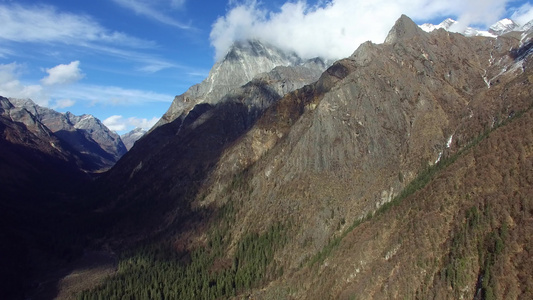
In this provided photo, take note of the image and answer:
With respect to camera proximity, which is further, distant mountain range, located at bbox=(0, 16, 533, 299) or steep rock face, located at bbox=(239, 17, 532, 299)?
steep rock face, located at bbox=(239, 17, 532, 299)

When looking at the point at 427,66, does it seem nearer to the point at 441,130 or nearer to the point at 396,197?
the point at 441,130

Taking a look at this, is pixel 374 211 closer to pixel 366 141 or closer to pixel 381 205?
pixel 381 205

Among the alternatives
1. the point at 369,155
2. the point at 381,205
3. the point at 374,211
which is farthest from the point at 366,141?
the point at 374,211

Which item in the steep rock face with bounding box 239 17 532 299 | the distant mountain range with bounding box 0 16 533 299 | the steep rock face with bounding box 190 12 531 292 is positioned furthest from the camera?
the steep rock face with bounding box 190 12 531 292

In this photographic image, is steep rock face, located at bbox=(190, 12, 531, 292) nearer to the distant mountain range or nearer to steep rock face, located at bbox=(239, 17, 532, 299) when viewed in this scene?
steep rock face, located at bbox=(239, 17, 532, 299)

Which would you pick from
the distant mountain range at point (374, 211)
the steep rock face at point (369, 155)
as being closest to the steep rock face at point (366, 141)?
the steep rock face at point (369, 155)

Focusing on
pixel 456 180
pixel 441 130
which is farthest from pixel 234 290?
pixel 441 130

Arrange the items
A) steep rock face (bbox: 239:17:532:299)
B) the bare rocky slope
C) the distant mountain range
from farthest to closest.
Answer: steep rock face (bbox: 239:17:532:299) < the distant mountain range < the bare rocky slope

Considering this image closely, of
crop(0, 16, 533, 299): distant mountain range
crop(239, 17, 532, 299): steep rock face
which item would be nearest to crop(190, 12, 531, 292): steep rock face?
crop(239, 17, 532, 299): steep rock face

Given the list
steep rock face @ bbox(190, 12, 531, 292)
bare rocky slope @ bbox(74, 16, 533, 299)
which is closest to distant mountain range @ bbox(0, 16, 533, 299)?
bare rocky slope @ bbox(74, 16, 533, 299)

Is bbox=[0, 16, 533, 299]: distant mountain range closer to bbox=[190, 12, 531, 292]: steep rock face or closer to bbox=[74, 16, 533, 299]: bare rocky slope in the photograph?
bbox=[74, 16, 533, 299]: bare rocky slope
